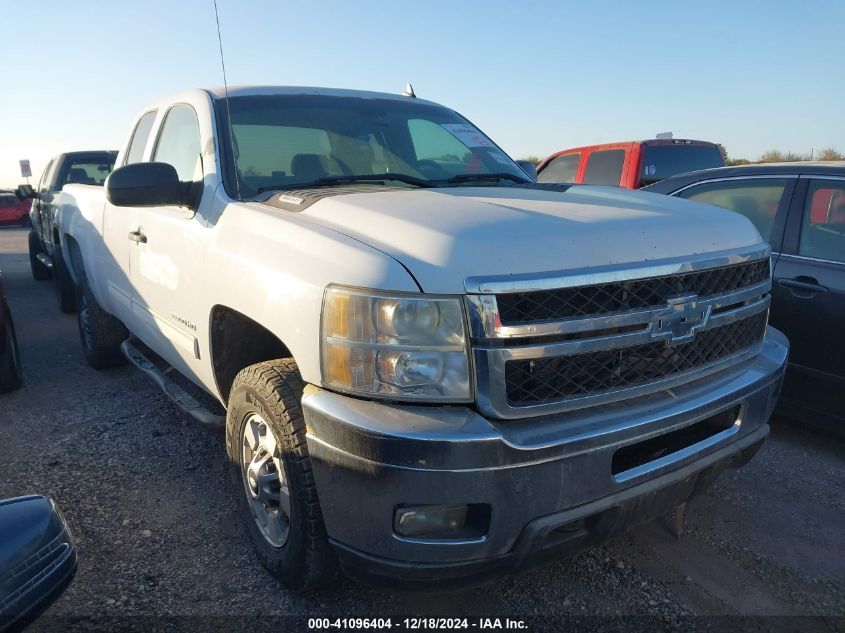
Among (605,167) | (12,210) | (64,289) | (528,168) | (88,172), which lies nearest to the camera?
(528,168)

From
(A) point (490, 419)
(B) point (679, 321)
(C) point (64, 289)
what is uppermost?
(B) point (679, 321)

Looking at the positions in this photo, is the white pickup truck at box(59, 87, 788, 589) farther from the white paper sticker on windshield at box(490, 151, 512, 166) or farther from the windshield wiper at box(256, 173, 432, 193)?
the white paper sticker on windshield at box(490, 151, 512, 166)

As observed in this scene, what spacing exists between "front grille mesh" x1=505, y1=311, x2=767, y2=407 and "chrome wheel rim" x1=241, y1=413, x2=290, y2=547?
0.96 meters

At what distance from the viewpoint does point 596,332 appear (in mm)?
2074

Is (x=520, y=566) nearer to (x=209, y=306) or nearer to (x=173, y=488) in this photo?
(x=209, y=306)

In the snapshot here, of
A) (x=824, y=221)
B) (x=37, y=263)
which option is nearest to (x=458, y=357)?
(x=824, y=221)

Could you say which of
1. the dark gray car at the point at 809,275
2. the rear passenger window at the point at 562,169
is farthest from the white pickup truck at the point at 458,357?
the rear passenger window at the point at 562,169

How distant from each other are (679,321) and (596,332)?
1.11 feet

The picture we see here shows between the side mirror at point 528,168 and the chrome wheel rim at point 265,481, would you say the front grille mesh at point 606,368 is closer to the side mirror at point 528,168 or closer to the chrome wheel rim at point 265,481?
the chrome wheel rim at point 265,481

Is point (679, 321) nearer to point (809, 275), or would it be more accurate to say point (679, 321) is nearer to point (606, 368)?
point (606, 368)

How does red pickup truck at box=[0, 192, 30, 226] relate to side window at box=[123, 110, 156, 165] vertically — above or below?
below

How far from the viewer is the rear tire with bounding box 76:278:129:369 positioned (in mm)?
5078

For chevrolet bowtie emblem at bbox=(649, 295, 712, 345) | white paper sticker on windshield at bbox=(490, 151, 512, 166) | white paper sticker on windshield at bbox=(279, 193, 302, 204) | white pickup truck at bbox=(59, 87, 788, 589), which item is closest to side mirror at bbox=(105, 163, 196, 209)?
white pickup truck at bbox=(59, 87, 788, 589)

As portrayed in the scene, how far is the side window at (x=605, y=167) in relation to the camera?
27.4ft
